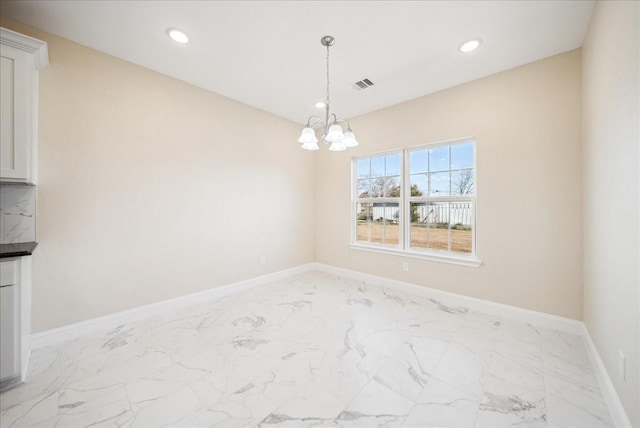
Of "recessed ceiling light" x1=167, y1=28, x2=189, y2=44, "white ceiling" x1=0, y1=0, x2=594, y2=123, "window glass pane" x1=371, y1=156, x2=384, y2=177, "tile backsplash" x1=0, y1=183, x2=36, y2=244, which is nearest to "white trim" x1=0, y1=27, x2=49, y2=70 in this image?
"white ceiling" x1=0, y1=0, x2=594, y2=123

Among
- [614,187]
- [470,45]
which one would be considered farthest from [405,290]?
[470,45]

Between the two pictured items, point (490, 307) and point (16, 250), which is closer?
point (16, 250)

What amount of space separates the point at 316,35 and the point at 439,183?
2379 millimetres

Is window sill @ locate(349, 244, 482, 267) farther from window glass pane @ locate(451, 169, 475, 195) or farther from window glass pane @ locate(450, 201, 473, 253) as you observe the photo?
window glass pane @ locate(451, 169, 475, 195)

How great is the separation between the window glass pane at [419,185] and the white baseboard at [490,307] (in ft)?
4.35

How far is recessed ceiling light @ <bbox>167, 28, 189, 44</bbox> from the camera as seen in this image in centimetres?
226

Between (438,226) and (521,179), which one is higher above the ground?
(521,179)

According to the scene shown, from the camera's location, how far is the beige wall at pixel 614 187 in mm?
1318

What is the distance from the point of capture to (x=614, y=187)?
Result: 1.60m

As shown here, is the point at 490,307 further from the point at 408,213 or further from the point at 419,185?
the point at 419,185

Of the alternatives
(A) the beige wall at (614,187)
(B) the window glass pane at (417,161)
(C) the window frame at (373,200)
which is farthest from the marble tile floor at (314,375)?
(B) the window glass pane at (417,161)

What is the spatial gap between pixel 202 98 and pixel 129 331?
9.26ft

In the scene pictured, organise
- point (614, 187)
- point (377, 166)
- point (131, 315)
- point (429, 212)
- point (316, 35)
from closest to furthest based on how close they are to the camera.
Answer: point (614, 187), point (316, 35), point (131, 315), point (429, 212), point (377, 166)

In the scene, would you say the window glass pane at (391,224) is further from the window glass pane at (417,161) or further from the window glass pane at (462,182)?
the window glass pane at (462,182)
